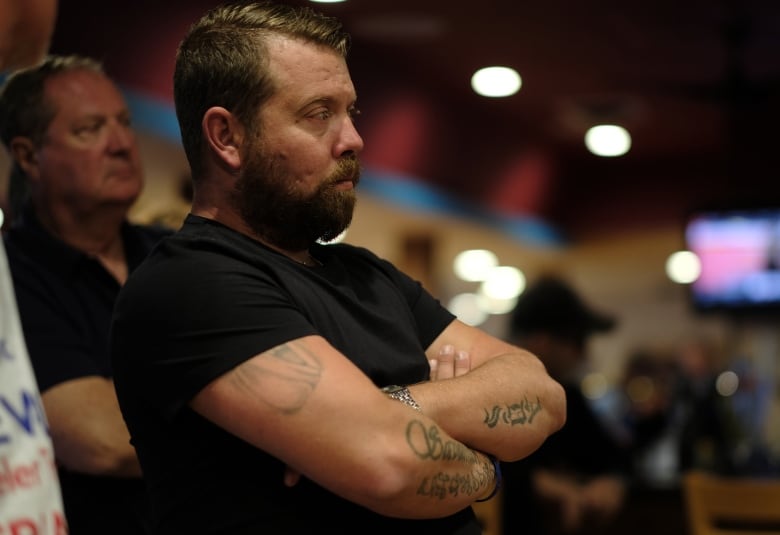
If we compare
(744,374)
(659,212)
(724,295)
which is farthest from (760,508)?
(659,212)

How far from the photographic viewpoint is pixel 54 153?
7.54 ft

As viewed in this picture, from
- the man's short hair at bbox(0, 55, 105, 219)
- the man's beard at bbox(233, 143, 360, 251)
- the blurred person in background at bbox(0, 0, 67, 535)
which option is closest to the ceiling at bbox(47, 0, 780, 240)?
the man's short hair at bbox(0, 55, 105, 219)

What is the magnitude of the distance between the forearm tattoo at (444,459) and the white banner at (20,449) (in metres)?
0.56

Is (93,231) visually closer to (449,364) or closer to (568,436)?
(449,364)

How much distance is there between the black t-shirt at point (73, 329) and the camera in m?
2.02

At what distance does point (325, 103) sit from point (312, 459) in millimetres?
541

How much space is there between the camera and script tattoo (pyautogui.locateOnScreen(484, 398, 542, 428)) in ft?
5.29

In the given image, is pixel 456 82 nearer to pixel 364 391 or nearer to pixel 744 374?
pixel 744 374

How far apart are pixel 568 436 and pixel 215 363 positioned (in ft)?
9.56

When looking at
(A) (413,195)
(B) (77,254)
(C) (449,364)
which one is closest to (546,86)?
(A) (413,195)

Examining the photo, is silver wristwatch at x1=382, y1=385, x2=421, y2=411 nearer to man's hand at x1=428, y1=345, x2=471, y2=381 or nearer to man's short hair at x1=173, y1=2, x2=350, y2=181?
man's hand at x1=428, y1=345, x2=471, y2=381

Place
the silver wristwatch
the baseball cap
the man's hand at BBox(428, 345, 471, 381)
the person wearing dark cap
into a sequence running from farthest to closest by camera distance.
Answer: the baseball cap → the person wearing dark cap → the man's hand at BBox(428, 345, 471, 381) → the silver wristwatch

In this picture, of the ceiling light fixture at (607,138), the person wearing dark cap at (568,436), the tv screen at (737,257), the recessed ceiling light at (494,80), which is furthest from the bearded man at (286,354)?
the ceiling light fixture at (607,138)

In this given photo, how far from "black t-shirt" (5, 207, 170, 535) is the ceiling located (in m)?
2.29
